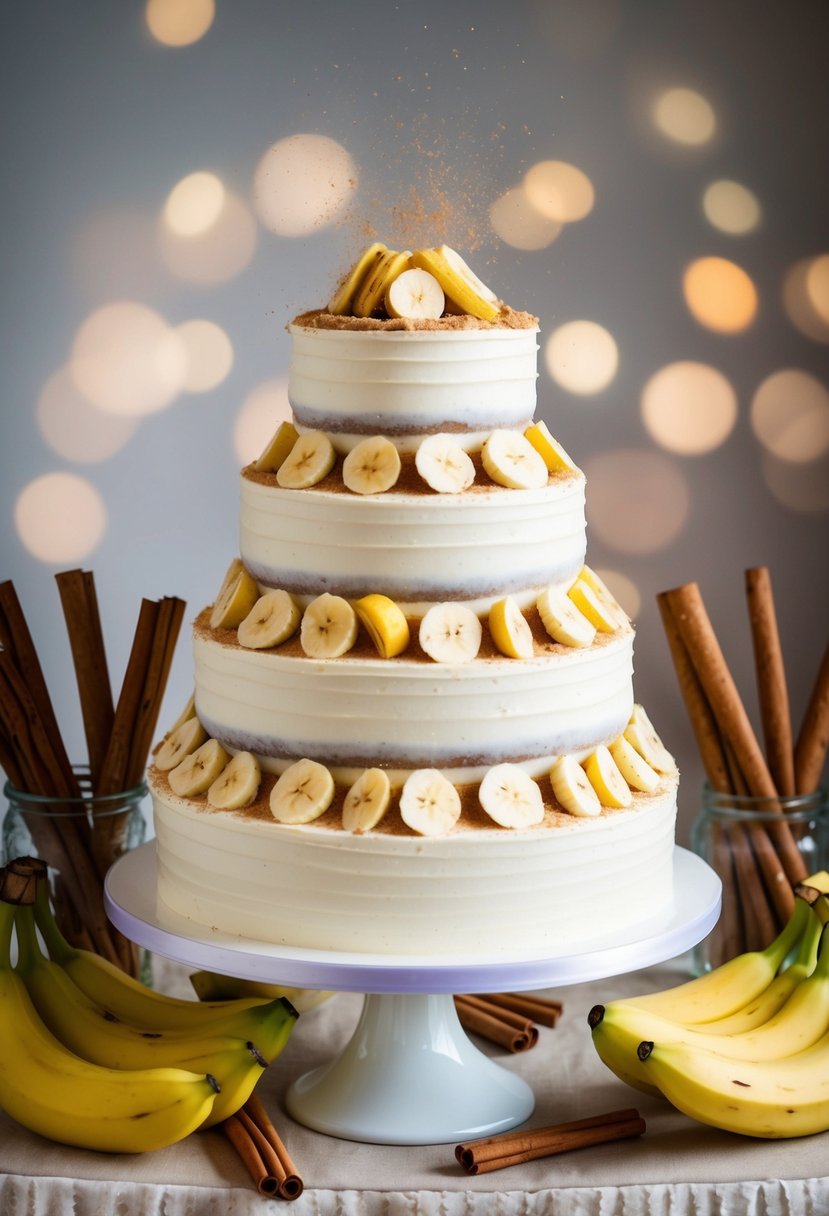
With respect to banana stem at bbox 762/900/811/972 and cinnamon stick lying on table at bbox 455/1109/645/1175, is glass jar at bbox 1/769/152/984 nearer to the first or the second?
cinnamon stick lying on table at bbox 455/1109/645/1175

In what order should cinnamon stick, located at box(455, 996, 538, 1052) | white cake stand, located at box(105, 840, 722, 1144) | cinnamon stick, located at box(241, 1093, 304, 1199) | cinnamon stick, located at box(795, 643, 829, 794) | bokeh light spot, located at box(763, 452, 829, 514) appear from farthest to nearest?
bokeh light spot, located at box(763, 452, 829, 514) < cinnamon stick, located at box(795, 643, 829, 794) < cinnamon stick, located at box(455, 996, 538, 1052) < cinnamon stick, located at box(241, 1093, 304, 1199) < white cake stand, located at box(105, 840, 722, 1144)

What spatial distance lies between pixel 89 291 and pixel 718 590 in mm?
1230

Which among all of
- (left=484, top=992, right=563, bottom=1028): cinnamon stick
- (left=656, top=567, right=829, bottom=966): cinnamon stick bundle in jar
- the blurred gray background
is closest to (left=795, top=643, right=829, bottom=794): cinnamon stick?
(left=656, top=567, right=829, bottom=966): cinnamon stick bundle in jar

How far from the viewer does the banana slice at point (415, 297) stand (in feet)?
6.36

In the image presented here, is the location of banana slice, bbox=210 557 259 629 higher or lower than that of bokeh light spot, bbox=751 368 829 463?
lower

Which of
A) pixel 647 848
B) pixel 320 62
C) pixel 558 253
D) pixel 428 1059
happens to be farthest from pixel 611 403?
pixel 428 1059

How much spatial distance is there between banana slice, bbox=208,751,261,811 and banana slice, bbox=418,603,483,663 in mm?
268

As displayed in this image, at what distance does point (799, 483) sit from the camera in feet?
9.25

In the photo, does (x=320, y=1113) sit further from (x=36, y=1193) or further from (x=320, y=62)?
(x=320, y=62)

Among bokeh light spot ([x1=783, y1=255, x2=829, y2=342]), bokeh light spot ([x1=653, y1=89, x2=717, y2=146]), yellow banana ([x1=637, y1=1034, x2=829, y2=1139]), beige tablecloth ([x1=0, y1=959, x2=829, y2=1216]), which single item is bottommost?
beige tablecloth ([x1=0, y1=959, x2=829, y2=1216])

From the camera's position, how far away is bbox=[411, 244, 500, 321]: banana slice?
6.47 ft

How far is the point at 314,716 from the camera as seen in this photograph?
189 centimetres

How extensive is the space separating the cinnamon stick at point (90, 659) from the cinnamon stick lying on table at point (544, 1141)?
0.90 meters

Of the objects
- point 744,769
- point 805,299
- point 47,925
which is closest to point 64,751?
point 47,925
